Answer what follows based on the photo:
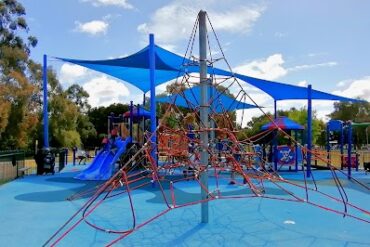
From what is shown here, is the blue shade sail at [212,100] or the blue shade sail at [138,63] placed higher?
the blue shade sail at [138,63]

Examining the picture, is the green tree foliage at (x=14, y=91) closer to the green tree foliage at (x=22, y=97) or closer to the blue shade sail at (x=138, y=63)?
the green tree foliage at (x=22, y=97)

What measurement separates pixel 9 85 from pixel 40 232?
968 inches

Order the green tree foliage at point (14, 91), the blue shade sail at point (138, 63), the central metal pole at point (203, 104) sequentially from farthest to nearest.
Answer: the green tree foliage at point (14, 91)
the blue shade sail at point (138, 63)
the central metal pole at point (203, 104)

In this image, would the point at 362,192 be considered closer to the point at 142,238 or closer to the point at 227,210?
the point at 227,210

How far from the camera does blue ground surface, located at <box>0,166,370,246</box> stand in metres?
4.86

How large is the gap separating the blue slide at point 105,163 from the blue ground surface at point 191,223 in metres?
3.36

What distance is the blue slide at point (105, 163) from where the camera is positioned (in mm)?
12086

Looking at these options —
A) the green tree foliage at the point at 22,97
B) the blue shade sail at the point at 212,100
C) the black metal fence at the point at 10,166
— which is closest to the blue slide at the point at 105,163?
the black metal fence at the point at 10,166

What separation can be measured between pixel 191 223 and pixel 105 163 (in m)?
7.66

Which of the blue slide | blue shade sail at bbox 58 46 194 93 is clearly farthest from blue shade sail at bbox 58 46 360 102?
the blue slide

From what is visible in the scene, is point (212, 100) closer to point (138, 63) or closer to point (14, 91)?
point (138, 63)

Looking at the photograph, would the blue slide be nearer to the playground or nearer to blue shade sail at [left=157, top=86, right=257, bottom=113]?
the playground

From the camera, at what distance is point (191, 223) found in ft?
19.1

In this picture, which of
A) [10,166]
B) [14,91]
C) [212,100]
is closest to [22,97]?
[14,91]
